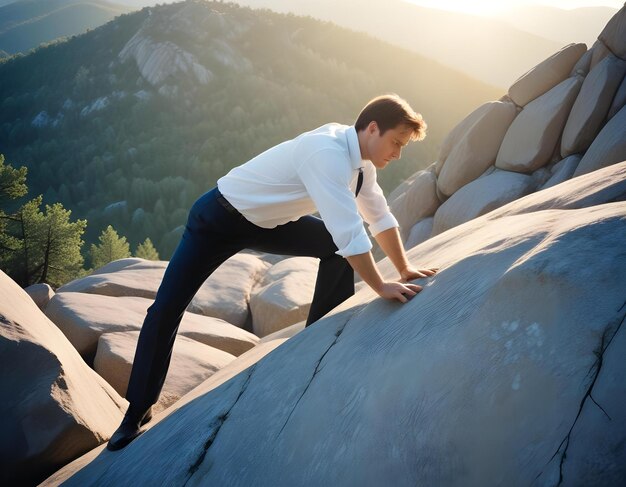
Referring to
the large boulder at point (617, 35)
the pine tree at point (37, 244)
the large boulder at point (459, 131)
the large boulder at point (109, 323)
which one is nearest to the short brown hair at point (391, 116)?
the large boulder at point (109, 323)

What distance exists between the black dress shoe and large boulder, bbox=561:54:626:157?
9021 millimetres

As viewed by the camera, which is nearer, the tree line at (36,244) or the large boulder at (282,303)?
the large boulder at (282,303)

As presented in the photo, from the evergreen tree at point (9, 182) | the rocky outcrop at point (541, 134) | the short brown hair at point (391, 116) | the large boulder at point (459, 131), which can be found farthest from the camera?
the evergreen tree at point (9, 182)

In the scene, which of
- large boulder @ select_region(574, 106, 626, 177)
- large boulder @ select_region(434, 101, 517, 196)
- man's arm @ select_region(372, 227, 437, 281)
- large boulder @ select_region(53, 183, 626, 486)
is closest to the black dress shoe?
large boulder @ select_region(53, 183, 626, 486)

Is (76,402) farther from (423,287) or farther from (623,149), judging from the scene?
(623,149)

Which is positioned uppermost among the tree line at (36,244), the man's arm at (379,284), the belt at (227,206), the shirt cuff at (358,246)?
the belt at (227,206)

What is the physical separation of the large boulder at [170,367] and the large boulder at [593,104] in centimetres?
770

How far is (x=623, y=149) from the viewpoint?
25.0 feet

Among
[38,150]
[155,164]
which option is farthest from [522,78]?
[38,150]

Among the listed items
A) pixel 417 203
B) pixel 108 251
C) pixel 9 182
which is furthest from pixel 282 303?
pixel 108 251

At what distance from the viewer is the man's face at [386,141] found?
9.81ft

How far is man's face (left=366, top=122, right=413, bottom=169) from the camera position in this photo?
2.99 meters

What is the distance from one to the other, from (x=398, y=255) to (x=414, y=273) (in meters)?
0.29

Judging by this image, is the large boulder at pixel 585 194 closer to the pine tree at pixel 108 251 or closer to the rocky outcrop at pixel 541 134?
the rocky outcrop at pixel 541 134
